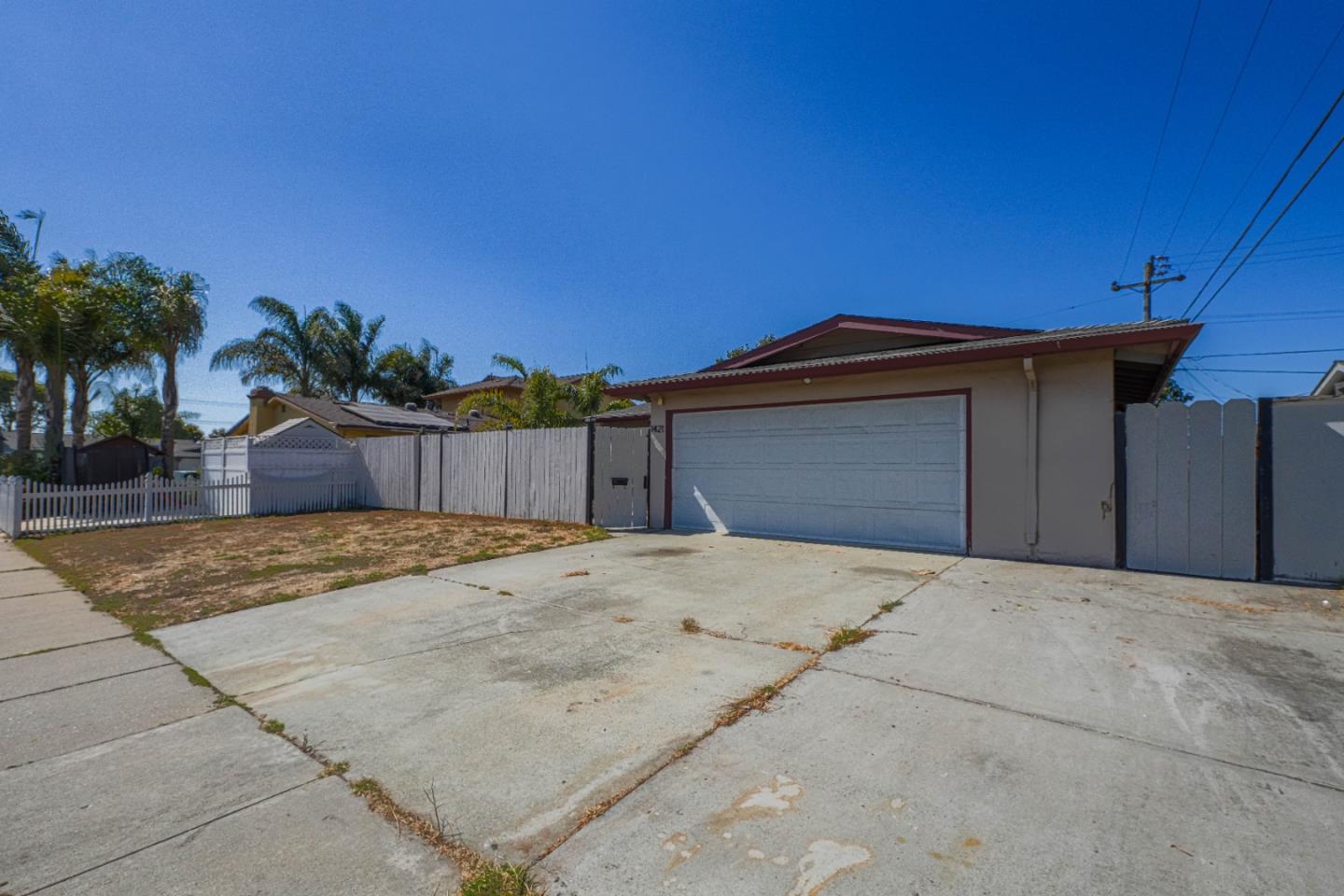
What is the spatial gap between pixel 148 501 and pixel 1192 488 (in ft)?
61.1

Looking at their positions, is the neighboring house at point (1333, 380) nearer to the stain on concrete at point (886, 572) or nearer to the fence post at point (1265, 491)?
the fence post at point (1265, 491)

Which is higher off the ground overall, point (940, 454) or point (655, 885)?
point (940, 454)

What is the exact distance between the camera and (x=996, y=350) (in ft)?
24.6

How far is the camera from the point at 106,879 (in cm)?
186

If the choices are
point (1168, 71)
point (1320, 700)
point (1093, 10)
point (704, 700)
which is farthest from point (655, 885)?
point (1168, 71)

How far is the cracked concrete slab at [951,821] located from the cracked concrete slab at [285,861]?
0.53 meters

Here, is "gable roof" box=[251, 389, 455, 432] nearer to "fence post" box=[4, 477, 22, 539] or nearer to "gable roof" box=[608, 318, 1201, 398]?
"fence post" box=[4, 477, 22, 539]

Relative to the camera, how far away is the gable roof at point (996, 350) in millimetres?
6582

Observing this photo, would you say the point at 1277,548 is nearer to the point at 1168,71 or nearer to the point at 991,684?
the point at 991,684

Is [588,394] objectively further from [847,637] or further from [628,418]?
[847,637]

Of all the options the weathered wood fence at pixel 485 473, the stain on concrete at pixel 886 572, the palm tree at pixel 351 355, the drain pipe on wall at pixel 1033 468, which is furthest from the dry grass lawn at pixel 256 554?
the palm tree at pixel 351 355

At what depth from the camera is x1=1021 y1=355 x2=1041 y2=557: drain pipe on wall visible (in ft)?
24.4

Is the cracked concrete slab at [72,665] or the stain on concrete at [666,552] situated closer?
the cracked concrete slab at [72,665]

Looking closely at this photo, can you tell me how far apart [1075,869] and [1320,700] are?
2589mm
